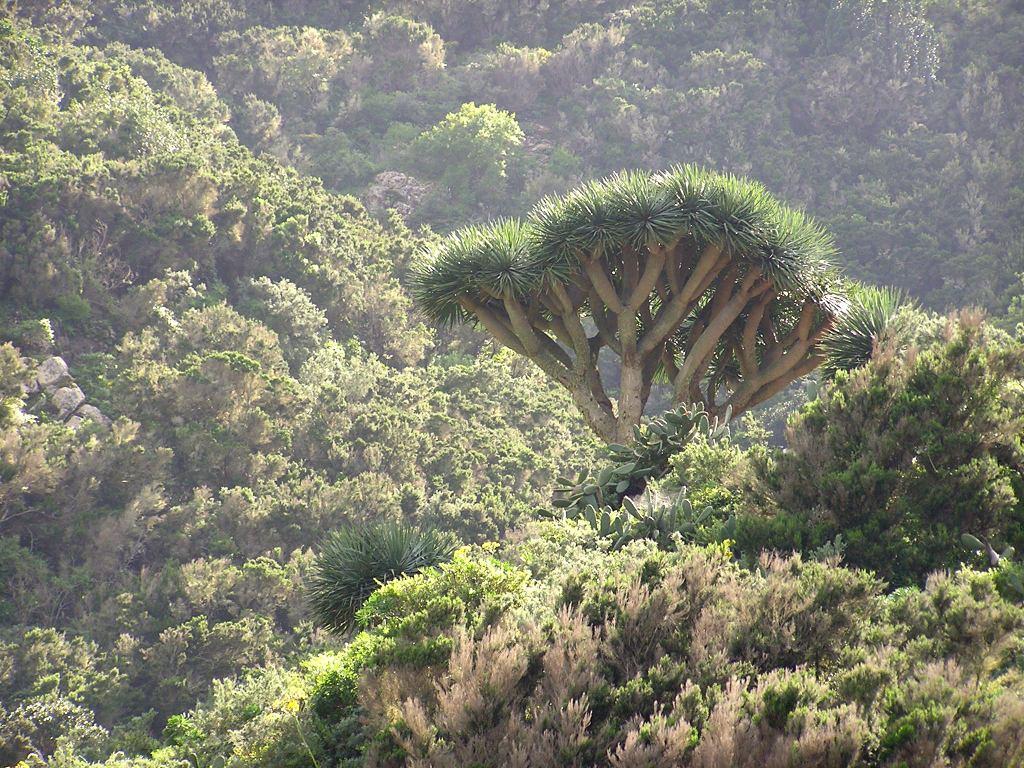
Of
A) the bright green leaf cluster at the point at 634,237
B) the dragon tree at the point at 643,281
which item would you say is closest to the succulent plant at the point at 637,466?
the dragon tree at the point at 643,281

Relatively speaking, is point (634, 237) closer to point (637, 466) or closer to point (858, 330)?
point (858, 330)

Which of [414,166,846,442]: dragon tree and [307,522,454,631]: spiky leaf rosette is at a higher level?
[414,166,846,442]: dragon tree

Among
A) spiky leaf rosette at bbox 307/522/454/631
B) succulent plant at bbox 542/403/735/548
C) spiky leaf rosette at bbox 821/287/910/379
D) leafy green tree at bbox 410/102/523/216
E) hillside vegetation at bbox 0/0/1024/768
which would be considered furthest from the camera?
leafy green tree at bbox 410/102/523/216

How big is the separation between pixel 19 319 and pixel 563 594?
23581 millimetres

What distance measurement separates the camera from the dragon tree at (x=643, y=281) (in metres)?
11.8

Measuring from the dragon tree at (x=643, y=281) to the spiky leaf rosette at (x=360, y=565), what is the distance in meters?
3.71

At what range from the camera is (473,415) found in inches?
1172

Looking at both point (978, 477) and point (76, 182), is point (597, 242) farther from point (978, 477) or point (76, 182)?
point (76, 182)

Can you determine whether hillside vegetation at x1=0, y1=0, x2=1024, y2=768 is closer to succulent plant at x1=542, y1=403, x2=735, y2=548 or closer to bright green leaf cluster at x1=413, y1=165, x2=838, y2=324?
succulent plant at x1=542, y1=403, x2=735, y2=548

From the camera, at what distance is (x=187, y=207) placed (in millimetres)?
30828

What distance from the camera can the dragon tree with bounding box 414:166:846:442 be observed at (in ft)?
38.5

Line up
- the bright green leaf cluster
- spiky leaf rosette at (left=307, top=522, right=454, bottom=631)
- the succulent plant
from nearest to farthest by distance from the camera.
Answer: spiky leaf rosette at (left=307, top=522, right=454, bottom=631)
the succulent plant
the bright green leaf cluster

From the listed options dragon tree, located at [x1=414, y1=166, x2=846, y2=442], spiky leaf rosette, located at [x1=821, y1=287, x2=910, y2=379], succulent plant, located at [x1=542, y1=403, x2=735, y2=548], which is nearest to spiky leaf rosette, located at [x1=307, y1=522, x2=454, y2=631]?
succulent plant, located at [x1=542, y1=403, x2=735, y2=548]

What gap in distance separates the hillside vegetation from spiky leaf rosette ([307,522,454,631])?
0.11 ft
